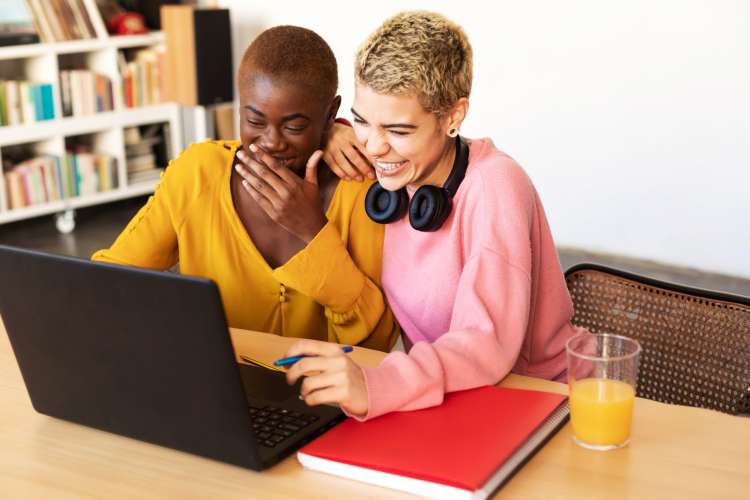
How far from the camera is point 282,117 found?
5.75ft

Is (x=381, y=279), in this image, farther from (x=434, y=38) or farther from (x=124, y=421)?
(x=124, y=421)

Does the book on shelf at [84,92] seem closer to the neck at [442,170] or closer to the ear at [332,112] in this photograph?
the ear at [332,112]

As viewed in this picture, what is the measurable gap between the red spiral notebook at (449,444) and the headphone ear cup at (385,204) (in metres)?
0.40

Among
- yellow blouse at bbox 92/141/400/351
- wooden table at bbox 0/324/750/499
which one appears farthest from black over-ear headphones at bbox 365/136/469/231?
wooden table at bbox 0/324/750/499

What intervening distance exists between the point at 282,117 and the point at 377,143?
9.7 inches

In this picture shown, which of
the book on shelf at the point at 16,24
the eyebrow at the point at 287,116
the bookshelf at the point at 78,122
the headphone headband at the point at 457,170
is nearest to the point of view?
the headphone headband at the point at 457,170

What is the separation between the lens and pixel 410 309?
68.6 inches

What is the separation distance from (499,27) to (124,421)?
3.69 meters

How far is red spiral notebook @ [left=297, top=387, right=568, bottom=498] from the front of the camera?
1.17 metres

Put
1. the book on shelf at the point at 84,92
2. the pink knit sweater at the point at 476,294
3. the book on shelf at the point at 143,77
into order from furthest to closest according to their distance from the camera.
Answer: the book on shelf at the point at 143,77 < the book on shelf at the point at 84,92 < the pink knit sweater at the point at 476,294

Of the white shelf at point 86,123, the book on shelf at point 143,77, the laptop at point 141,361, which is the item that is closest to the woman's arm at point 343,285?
the laptop at point 141,361

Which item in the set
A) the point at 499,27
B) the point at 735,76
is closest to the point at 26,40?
the point at 499,27

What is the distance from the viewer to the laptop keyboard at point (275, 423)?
1.30m

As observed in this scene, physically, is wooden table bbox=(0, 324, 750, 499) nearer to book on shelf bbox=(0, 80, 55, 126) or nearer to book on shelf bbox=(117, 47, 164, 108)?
book on shelf bbox=(0, 80, 55, 126)
